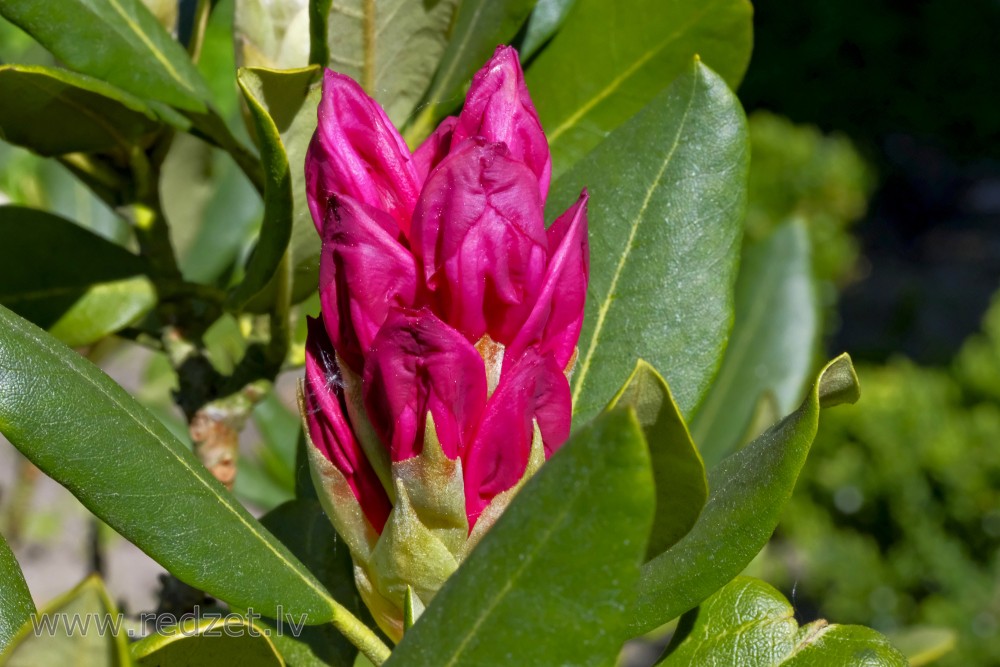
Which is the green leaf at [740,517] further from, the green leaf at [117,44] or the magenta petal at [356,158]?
the green leaf at [117,44]

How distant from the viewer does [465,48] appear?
0.98 meters

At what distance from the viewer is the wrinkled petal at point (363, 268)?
0.74 meters

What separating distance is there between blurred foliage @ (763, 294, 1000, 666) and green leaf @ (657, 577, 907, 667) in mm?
3229

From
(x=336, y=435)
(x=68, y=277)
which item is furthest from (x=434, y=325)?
(x=68, y=277)

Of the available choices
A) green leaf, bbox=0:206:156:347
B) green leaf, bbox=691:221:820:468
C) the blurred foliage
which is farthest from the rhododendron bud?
the blurred foliage

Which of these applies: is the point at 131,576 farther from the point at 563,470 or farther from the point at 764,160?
the point at 563,470

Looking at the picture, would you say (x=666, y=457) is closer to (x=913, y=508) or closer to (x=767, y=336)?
(x=767, y=336)

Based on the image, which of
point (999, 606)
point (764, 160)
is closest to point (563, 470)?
point (999, 606)

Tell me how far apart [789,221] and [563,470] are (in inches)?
54.1

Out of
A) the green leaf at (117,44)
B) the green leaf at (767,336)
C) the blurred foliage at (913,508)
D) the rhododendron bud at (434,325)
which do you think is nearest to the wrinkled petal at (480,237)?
the rhododendron bud at (434,325)

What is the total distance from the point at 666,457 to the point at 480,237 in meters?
0.20

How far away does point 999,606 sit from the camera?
13.4ft

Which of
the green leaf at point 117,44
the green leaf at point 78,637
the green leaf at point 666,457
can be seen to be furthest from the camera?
the green leaf at point 117,44

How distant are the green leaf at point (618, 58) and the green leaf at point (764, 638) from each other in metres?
0.50
